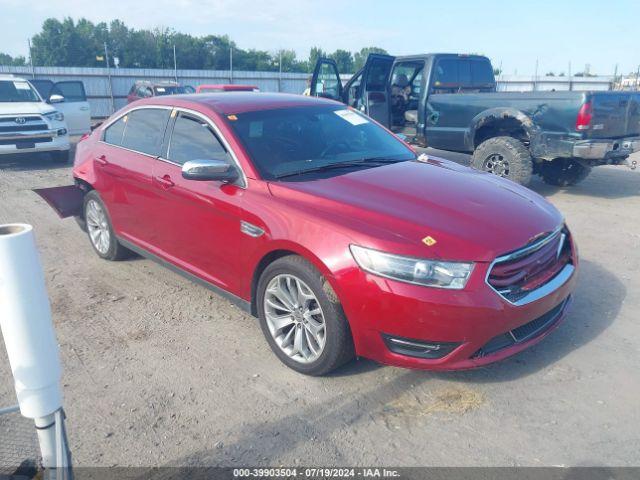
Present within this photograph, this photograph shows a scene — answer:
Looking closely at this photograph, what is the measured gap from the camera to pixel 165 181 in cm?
425

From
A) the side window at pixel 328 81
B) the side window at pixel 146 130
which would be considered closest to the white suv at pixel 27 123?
the side window at pixel 328 81

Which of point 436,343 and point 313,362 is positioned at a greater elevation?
point 436,343

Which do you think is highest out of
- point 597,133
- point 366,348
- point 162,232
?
point 597,133

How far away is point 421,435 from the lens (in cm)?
277

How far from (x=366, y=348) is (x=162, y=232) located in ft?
7.27

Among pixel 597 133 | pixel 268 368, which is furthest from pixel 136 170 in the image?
pixel 597 133

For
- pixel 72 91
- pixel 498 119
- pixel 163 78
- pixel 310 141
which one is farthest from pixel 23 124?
pixel 163 78

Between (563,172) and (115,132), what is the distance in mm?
6891

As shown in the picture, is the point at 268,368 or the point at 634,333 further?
the point at 634,333

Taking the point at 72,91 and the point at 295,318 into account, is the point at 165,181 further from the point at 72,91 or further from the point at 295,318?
the point at 72,91

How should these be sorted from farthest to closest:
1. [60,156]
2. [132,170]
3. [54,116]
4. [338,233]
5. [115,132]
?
[60,156]
[54,116]
[115,132]
[132,170]
[338,233]

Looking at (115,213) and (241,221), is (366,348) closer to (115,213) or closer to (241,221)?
(241,221)

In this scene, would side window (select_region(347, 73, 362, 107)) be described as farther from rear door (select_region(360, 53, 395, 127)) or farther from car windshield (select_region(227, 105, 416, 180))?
car windshield (select_region(227, 105, 416, 180))

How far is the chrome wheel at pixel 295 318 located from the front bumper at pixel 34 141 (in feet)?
31.2
